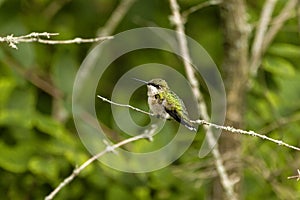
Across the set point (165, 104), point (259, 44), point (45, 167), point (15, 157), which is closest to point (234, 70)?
point (259, 44)

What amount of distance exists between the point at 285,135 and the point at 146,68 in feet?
2.58

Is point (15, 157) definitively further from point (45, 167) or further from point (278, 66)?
point (278, 66)

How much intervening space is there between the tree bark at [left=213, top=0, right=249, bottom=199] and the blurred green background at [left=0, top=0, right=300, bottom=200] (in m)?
0.06

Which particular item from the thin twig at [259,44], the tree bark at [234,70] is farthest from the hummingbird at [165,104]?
the thin twig at [259,44]

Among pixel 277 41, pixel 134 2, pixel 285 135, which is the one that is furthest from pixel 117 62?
pixel 285 135

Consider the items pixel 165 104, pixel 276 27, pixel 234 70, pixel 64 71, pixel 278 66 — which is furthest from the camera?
pixel 64 71

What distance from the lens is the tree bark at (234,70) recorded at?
2.56 meters

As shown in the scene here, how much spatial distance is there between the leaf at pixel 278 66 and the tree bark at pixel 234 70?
0.40 meters

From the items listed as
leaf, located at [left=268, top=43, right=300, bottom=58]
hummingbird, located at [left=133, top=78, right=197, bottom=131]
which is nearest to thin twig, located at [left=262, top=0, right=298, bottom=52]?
leaf, located at [left=268, top=43, right=300, bottom=58]

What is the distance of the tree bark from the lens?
256cm

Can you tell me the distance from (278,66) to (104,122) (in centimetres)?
89

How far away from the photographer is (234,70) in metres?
2.60

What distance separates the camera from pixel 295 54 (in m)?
3.11

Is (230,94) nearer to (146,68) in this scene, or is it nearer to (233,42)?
(233,42)
